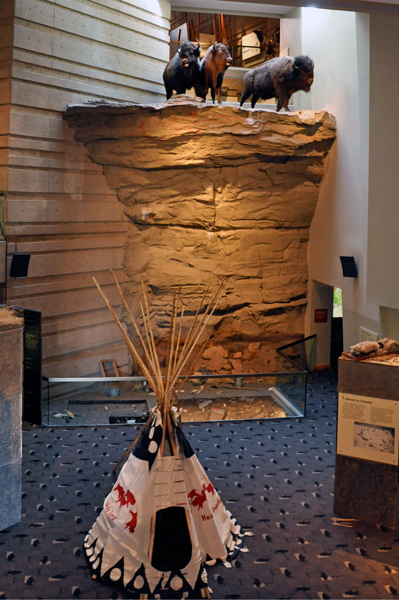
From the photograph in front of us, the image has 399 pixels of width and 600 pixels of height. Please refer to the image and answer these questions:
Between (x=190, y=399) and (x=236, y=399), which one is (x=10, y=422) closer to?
(x=190, y=399)

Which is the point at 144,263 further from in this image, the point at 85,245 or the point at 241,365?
the point at 241,365

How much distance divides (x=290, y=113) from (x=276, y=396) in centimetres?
443

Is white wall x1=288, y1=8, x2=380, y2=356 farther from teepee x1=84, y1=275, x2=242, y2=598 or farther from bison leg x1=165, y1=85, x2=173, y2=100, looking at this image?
teepee x1=84, y1=275, x2=242, y2=598

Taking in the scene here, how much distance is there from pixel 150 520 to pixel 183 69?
6.60m

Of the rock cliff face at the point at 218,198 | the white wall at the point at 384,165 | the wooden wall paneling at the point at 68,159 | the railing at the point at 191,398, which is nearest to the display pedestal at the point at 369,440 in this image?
the railing at the point at 191,398

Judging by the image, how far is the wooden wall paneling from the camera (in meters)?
7.18

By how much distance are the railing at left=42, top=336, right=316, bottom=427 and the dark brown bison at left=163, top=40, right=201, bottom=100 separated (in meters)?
4.53

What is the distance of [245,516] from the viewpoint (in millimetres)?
4496

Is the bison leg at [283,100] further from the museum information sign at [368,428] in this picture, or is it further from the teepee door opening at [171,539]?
the teepee door opening at [171,539]

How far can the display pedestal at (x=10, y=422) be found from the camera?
414 centimetres

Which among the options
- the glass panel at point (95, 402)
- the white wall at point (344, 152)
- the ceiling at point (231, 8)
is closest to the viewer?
the glass panel at point (95, 402)

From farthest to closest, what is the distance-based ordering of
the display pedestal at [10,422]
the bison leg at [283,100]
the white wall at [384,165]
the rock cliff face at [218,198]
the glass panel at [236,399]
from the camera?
the bison leg at [283,100] → the rock cliff face at [218,198] → the glass panel at [236,399] → the white wall at [384,165] → the display pedestal at [10,422]

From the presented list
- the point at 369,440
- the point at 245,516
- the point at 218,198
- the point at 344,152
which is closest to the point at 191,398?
the point at 245,516

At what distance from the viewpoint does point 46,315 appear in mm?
7828
